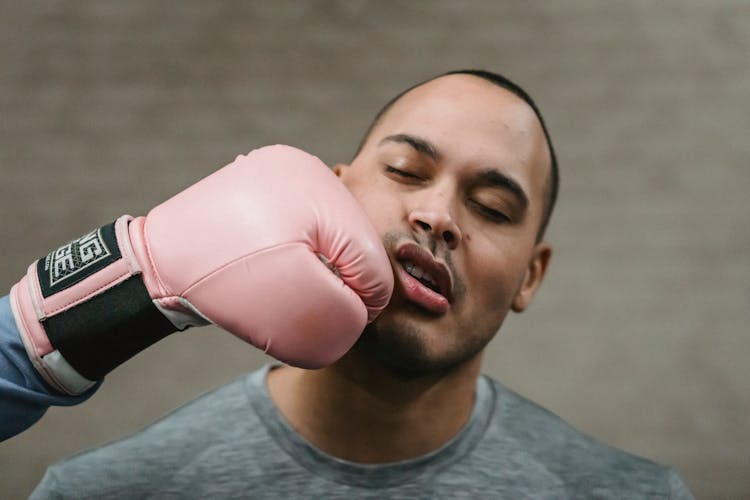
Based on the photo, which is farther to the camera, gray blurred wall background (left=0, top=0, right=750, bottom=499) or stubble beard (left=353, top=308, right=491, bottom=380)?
gray blurred wall background (left=0, top=0, right=750, bottom=499)

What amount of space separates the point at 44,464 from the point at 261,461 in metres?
0.84

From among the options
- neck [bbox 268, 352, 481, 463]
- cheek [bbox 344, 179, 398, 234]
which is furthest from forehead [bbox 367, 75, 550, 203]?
neck [bbox 268, 352, 481, 463]

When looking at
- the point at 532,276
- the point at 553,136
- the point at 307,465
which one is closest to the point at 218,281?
the point at 307,465

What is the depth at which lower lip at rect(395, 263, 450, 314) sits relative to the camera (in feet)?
3.43

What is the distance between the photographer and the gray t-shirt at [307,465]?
1148 millimetres

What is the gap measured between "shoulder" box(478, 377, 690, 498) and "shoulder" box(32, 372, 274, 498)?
42 cm

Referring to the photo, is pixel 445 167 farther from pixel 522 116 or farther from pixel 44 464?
pixel 44 464

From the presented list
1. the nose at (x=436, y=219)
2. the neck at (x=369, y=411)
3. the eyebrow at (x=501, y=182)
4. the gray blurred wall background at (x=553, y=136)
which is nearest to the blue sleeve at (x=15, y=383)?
the neck at (x=369, y=411)

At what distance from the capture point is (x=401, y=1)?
6.16 feet

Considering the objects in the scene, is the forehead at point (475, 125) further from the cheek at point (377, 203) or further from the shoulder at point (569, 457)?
the shoulder at point (569, 457)

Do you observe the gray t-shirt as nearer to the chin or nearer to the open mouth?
the chin

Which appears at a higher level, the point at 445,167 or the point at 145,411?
the point at 445,167

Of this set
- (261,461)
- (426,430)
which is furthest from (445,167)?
(261,461)

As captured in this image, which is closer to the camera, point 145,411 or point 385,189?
point 385,189
